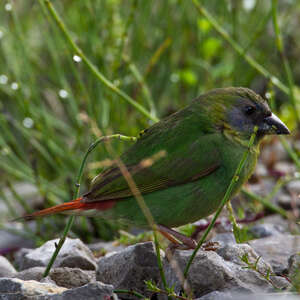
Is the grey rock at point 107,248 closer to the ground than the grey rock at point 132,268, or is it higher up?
closer to the ground

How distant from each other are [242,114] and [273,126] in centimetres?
17

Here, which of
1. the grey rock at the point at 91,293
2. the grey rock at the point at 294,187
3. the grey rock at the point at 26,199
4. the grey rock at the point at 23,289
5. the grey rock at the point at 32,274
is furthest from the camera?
the grey rock at the point at 26,199

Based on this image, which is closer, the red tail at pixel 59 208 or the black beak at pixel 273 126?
the red tail at pixel 59 208

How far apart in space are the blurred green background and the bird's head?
809mm

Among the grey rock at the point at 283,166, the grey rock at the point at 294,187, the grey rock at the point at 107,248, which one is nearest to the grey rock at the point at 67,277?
the grey rock at the point at 107,248

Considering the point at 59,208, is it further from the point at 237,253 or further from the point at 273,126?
the point at 273,126

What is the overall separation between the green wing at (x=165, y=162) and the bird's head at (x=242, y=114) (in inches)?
5.2

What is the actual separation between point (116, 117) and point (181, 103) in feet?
3.54

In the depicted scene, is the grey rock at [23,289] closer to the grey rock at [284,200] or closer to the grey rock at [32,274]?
the grey rock at [32,274]

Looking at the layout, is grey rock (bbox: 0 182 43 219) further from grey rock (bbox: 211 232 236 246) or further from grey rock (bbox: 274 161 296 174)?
grey rock (bbox: 211 232 236 246)

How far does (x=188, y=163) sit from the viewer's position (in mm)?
3088

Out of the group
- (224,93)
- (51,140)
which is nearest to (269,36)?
(51,140)

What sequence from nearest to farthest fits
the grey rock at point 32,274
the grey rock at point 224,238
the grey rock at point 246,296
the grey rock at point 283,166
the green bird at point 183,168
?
1. the grey rock at point 246,296
2. the green bird at point 183,168
3. the grey rock at point 32,274
4. the grey rock at point 224,238
5. the grey rock at point 283,166

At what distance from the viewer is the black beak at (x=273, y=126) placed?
10.7 ft
